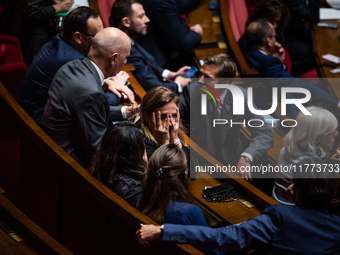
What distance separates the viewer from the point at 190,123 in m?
2.68

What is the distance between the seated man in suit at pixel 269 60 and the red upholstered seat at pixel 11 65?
4.37 ft

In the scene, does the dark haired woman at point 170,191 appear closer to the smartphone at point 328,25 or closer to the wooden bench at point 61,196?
the wooden bench at point 61,196

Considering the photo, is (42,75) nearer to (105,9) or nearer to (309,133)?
(105,9)

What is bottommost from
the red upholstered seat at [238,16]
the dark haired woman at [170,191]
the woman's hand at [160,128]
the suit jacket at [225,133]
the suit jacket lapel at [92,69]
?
the suit jacket at [225,133]

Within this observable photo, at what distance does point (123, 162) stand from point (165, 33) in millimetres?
1649

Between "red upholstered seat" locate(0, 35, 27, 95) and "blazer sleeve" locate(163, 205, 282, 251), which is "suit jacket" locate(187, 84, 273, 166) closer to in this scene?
"red upholstered seat" locate(0, 35, 27, 95)

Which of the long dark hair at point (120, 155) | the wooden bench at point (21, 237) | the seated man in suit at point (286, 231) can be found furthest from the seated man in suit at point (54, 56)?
the seated man in suit at point (286, 231)

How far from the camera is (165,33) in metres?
3.37

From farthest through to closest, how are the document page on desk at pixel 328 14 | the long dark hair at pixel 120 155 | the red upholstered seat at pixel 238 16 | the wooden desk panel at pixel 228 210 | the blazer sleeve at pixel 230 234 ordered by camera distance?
the document page on desk at pixel 328 14 → the red upholstered seat at pixel 238 16 → the wooden desk panel at pixel 228 210 → the long dark hair at pixel 120 155 → the blazer sleeve at pixel 230 234

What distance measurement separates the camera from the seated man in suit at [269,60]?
3.32m

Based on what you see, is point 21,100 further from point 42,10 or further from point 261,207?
point 261,207

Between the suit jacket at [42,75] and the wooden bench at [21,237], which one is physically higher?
the suit jacket at [42,75]

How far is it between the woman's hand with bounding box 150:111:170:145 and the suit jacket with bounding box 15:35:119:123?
48 centimetres

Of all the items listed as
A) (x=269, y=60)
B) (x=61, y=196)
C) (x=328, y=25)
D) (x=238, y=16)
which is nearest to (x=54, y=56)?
(x=61, y=196)
